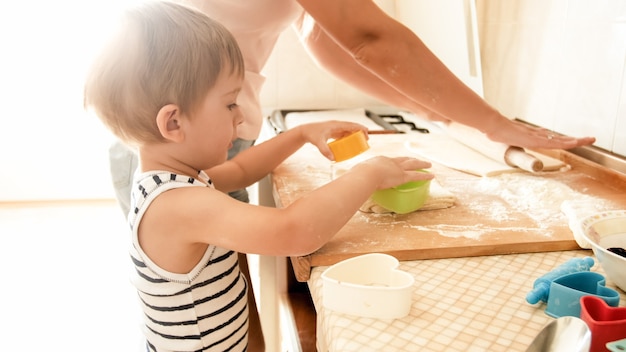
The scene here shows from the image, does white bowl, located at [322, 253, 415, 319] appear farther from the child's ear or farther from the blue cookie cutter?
the child's ear

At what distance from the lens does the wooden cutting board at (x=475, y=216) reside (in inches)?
30.0

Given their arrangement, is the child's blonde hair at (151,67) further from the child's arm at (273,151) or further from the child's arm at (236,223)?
the child's arm at (273,151)

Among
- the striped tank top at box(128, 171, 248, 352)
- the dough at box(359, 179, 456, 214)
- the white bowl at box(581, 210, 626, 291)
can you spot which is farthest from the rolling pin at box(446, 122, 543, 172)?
the striped tank top at box(128, 171, 248, 352)

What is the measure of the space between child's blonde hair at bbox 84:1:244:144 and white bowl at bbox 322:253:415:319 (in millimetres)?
309

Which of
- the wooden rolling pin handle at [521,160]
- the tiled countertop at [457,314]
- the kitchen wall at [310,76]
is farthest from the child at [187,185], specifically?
the kitchen wall at [310,76]

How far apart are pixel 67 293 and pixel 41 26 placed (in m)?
1.43

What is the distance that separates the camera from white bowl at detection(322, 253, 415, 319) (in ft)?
1.91

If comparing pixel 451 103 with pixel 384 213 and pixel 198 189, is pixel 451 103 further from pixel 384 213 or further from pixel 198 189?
pixel 198 189

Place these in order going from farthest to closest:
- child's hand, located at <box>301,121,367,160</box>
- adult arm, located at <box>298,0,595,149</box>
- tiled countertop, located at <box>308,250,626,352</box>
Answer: child's hand, located at <box>301,121,367,160</box>, adult arm, located at <box>298,0,595,149</box>, tiled countertop, located at <box>308,250,626,352</box>

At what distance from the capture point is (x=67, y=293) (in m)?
2.20

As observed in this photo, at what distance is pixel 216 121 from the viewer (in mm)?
750

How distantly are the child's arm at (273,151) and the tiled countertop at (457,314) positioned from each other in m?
0.39

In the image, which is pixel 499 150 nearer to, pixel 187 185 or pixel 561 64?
pixel 561 64

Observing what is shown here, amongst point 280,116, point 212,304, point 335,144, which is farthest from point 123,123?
point 280,116
